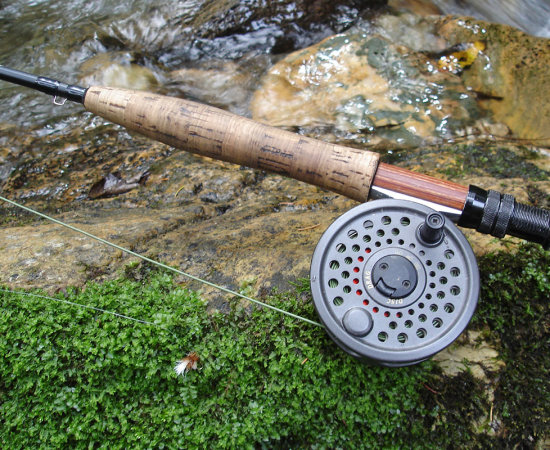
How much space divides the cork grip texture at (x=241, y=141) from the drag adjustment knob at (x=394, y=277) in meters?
0.44

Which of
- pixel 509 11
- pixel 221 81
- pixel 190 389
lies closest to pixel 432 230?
pixel 190 389

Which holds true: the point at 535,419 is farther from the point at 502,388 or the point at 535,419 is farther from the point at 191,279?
the point at 191,279

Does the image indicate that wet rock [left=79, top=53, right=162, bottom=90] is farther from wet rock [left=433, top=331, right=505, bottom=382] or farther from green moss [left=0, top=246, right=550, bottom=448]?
wet rock [left=433, top=331, right=505, bottom=382]

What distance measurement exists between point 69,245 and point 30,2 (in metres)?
4.65

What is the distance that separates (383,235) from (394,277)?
0.69 feet

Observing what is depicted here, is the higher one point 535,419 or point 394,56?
point 394,56

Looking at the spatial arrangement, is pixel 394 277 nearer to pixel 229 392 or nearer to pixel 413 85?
pixel 229 392

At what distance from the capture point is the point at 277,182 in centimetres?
332

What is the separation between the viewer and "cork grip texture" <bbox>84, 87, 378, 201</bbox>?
84.5 inches

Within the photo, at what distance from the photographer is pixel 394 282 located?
176 centimetres

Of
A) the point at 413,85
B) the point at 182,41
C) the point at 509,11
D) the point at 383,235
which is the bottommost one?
the point at 413,85

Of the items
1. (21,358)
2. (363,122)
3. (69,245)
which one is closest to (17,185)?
(69,245)

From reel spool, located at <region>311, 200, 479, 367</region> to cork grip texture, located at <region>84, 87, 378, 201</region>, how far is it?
30 cm

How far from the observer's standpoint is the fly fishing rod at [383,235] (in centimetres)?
174
